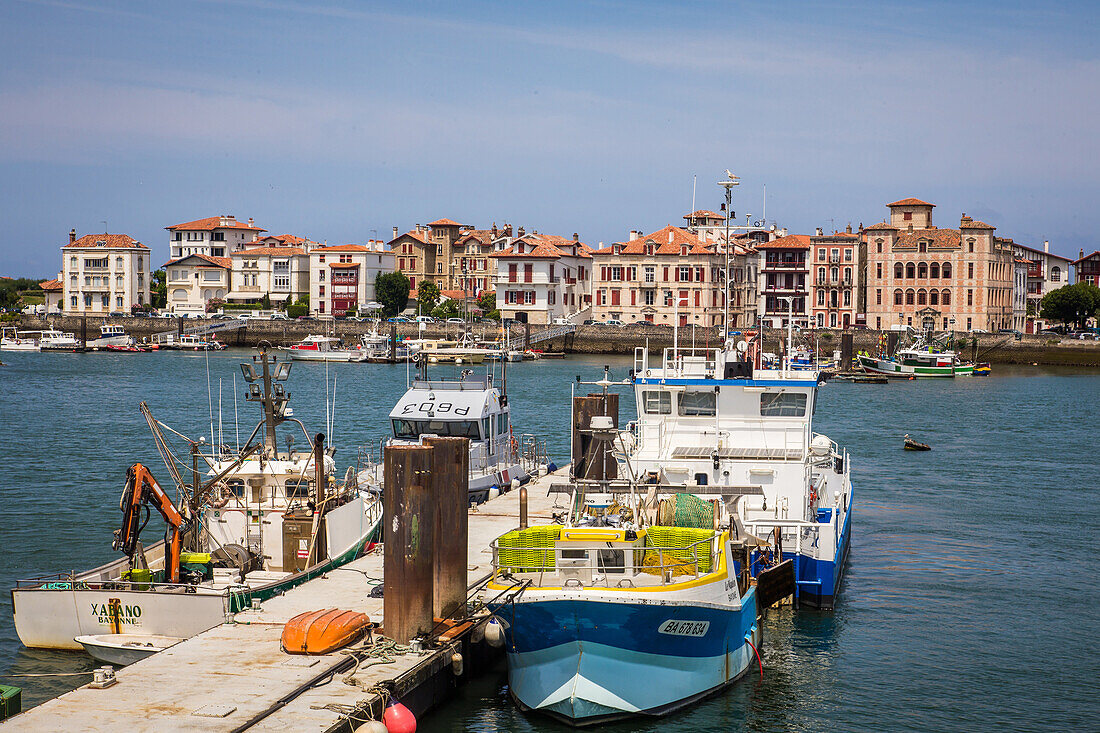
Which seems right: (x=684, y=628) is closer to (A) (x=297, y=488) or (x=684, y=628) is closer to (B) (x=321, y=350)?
(A) (x=297, y=488)

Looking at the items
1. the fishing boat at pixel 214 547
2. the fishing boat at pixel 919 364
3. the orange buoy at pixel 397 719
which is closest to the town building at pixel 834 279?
the fishing boat at pixel 919 364

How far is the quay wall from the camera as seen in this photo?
10094 cm

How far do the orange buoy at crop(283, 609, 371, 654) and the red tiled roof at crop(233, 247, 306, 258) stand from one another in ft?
383

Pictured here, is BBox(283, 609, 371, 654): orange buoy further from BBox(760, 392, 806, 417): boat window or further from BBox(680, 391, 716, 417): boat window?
BBox(760, 392, 806, 417): boat window

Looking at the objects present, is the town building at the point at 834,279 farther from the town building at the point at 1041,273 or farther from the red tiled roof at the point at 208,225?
the red tiled roof at the point at 208,225

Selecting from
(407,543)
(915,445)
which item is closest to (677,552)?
(407,543)

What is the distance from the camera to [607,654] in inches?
605

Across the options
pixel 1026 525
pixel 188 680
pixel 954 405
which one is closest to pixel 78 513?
pixel 188 680

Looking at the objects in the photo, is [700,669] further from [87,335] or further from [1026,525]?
[87,335]

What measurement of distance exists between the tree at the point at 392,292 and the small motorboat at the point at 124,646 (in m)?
106

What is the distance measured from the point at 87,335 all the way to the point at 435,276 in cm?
3721

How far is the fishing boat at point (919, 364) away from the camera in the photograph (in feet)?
298

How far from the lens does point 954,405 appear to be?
67.3 metres

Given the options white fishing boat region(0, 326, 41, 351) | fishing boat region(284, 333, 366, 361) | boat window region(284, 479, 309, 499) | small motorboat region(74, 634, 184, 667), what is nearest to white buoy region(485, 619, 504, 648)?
small motorboat region(74, 634, 184, 667)
